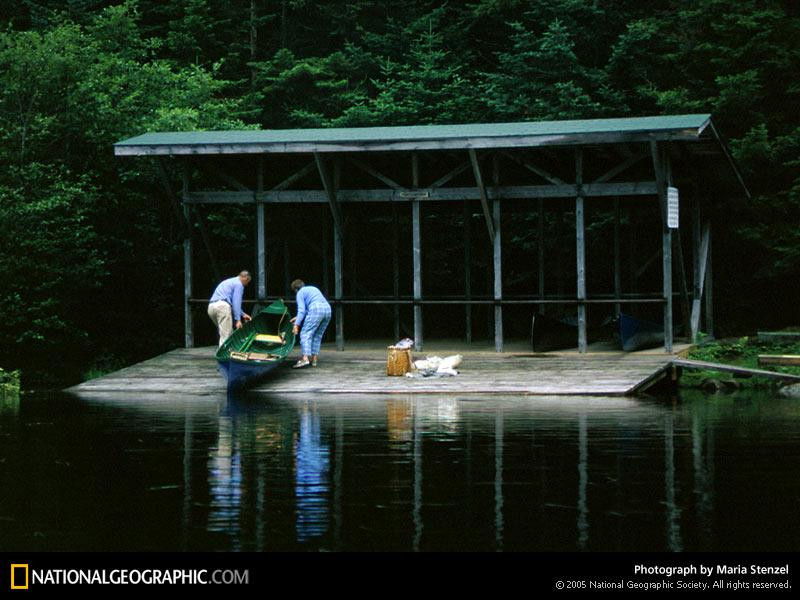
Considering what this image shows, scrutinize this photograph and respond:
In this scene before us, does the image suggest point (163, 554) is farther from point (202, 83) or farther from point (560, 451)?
point (202, 83)

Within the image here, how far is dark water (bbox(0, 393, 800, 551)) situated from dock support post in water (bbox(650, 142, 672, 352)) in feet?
15.8

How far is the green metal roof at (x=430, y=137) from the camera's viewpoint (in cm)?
2131

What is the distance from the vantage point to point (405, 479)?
418 inches

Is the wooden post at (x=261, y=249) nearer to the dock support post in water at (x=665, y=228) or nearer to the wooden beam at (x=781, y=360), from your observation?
the dock support post in water at (x=665, y=228)

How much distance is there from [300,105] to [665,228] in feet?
69.2

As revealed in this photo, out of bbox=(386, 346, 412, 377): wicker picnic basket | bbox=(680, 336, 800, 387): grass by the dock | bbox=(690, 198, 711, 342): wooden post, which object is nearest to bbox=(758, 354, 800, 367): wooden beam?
bbox=(680, 336, 800, 387): grass by the dock

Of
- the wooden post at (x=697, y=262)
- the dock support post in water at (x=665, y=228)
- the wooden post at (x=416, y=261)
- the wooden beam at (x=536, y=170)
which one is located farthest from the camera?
the wooden post at (x=697, y=262)

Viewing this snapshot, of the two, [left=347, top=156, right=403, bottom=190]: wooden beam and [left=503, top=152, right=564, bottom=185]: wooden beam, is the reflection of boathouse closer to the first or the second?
[left=503, top=152, right=564, bottom=185]: wooden beam

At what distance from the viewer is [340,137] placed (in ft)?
77.0

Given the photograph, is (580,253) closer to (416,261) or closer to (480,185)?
(480,185)

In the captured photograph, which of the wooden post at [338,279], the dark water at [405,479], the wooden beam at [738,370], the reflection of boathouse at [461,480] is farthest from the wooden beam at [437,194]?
the reflection of boathouse at [461,480]

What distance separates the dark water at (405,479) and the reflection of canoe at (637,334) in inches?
204

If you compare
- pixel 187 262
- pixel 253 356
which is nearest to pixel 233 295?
pixel 253 356

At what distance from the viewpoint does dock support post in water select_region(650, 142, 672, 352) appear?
2144cm
